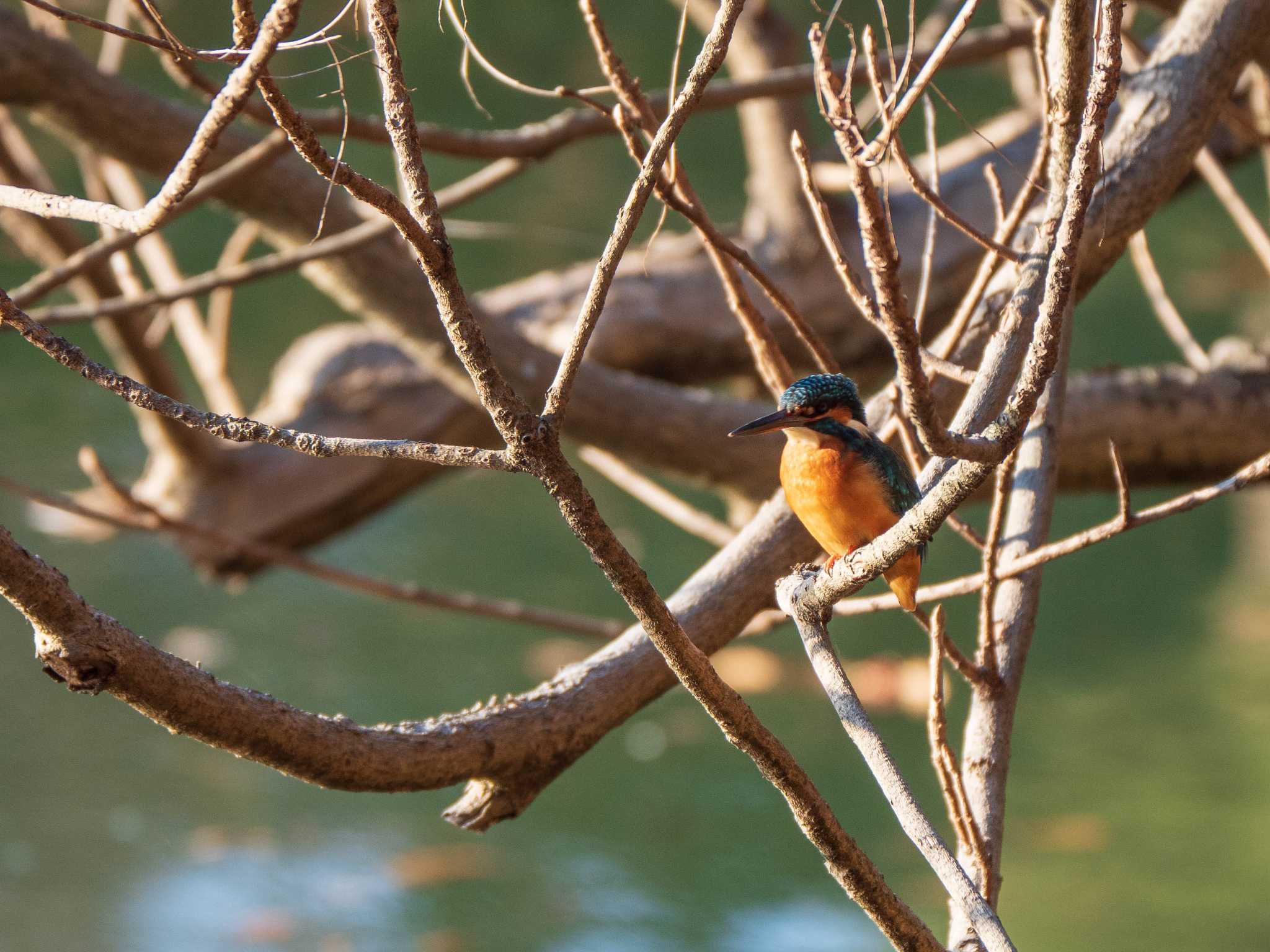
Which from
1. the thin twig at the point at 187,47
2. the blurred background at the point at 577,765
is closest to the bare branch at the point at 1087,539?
the thin twig at the point at 187,47

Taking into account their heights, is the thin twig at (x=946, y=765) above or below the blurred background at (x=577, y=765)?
below

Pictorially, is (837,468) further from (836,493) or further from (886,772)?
(886,772)

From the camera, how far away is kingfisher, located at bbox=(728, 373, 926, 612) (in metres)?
0.86

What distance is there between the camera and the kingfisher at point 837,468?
2.82ft

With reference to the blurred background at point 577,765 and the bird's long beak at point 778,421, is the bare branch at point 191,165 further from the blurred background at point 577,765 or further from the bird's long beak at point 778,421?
the blurred background at point 577,765

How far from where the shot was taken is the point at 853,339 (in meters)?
2.15

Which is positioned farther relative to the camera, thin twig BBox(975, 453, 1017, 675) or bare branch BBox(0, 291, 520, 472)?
thin twig BBox(975, 453, 1017, 675)

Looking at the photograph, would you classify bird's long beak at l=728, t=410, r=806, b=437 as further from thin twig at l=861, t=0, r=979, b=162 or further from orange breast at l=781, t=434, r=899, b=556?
thin twig at l=861, t=0, r=979, b=162

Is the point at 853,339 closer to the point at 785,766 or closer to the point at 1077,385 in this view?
the point at 1077,385

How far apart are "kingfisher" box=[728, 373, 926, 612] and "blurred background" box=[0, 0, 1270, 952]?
1.00 meters

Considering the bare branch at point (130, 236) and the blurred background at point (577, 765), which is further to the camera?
the blurred background at point (577, 765)

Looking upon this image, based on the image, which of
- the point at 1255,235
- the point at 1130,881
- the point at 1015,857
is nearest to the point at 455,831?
the point at 1015,857

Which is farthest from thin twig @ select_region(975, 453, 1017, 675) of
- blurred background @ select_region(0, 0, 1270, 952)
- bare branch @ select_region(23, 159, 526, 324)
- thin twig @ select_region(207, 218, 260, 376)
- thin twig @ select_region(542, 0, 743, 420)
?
thin twig @ select_region(207, 218, 260, 376)

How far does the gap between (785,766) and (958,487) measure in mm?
215
